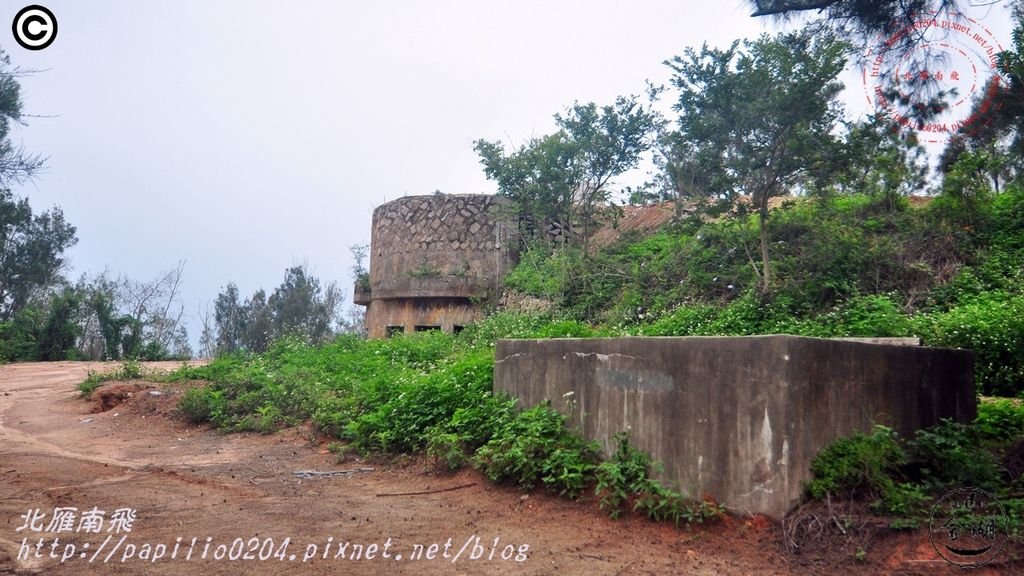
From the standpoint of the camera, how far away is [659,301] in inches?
511

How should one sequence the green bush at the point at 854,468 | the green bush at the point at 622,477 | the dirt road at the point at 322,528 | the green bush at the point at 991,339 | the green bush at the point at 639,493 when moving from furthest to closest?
the green bush at the point at 991,339, the green bush at the point at 622,477, the green bush at the point at 639,493, the green bush at the point at 854,468, the dirt road at the point at 322,528

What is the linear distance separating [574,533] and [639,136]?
39.7 feet

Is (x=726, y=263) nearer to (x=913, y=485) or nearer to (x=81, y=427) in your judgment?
(x=913, y=485)

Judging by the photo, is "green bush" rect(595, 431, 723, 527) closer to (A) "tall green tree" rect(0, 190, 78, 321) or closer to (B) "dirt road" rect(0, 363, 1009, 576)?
(B) "dirt road" rect(0, 363, 1009, 576)

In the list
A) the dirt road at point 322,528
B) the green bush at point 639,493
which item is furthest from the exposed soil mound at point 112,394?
the green bush at point 639,493

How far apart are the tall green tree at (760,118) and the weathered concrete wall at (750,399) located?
19.1 feet

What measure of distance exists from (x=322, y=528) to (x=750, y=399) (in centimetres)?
292

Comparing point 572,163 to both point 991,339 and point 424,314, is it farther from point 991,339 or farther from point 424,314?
point 991,339

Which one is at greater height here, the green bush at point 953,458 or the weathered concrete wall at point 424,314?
the weathered concrete wall at point 424,314

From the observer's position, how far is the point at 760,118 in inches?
458

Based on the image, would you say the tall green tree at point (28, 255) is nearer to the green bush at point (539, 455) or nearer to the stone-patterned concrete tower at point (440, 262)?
the stone-patterned concrete tower at point (440, 262)

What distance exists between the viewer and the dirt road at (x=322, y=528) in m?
4.25

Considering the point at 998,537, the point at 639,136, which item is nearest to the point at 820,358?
the point at 998,537

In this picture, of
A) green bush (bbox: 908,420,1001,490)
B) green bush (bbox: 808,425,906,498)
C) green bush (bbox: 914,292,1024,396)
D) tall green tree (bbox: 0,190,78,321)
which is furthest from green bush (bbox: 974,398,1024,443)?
tall green tree (bbox: 0,190,78,321)
